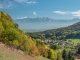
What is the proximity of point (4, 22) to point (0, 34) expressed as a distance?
1101 centimetres

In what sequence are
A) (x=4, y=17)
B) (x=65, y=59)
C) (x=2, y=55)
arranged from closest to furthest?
(x=2, y=55), (x=4, y=17), (x=65, y=59)

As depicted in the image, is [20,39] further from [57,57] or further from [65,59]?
[65,59]

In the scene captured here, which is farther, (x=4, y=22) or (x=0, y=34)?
(x=4, y=22)

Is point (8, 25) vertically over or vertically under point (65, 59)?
over

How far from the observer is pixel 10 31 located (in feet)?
230

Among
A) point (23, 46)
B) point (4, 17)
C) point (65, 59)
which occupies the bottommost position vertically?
point (65, 59)

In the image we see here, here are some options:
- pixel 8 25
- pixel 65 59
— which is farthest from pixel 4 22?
pixel 65 59

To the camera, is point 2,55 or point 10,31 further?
point 10,31

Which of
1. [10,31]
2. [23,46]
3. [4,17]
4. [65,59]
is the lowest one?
[65,59]

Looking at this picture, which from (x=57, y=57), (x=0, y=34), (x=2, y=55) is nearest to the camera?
(x=2, y=55)

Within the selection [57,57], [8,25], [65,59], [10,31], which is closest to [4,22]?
[8,25]

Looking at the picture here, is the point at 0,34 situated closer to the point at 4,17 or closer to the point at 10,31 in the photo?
the point at 10,31

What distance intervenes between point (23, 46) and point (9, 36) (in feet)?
19.8

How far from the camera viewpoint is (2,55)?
34.1m
